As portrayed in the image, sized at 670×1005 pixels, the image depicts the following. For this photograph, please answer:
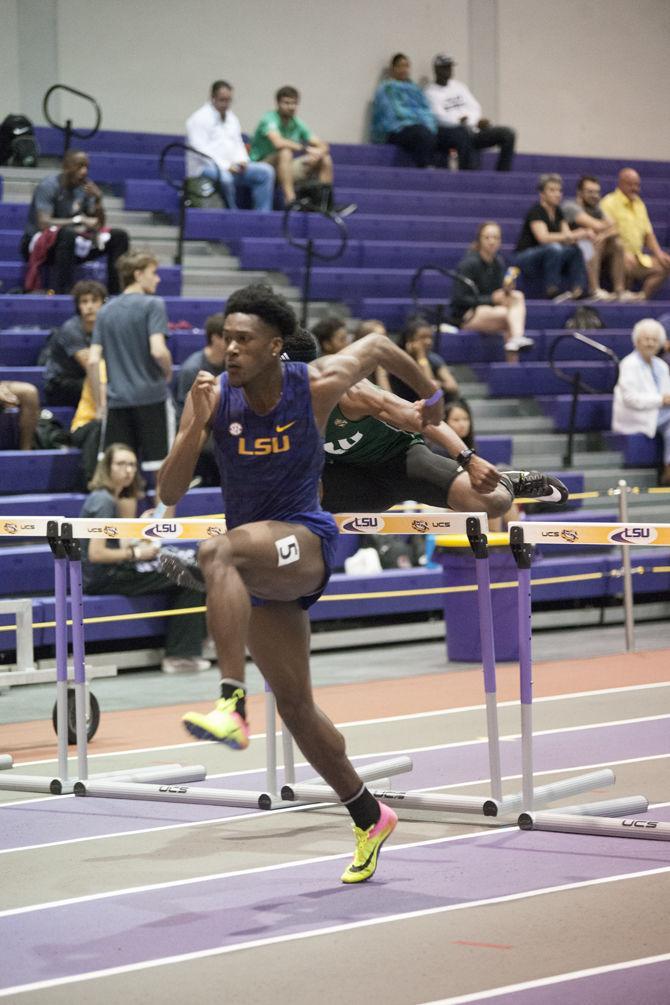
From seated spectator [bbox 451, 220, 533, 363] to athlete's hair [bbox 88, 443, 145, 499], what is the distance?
17.1 ft

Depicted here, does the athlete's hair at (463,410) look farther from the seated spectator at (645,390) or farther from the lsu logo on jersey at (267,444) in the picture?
the lsu logo on jersey at (267,444)

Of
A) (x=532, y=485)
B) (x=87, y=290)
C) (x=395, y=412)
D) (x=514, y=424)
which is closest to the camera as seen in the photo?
(x=395, y=412)

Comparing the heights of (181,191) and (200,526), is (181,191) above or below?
above

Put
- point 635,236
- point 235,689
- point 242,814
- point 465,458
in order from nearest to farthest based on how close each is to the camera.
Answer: point 235,689
point 465,458
point 242,814
point 635,236

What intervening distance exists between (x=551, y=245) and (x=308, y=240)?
2.83 m

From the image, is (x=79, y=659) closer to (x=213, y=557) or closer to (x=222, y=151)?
(x=213, y=557)

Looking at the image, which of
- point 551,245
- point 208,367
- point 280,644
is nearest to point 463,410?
point 208,367

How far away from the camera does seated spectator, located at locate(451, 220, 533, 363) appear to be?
1514 centimetres

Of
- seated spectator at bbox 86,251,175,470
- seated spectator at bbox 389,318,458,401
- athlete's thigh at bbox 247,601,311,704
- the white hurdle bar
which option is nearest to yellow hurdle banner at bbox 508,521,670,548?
the white hurdle bar

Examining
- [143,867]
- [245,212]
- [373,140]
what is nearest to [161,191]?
[245,212]

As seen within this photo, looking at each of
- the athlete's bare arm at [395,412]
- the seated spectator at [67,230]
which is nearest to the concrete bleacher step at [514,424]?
the seated spectator at [67,230]

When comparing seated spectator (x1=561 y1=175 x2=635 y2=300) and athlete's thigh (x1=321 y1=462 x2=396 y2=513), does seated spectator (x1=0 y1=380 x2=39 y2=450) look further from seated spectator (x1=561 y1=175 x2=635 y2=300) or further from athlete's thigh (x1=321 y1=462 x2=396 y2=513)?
seated spectator (x1=561 y1=175 x2=635 y2=300)

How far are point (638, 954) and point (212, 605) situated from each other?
5.39 feet

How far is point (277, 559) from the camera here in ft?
16.9
